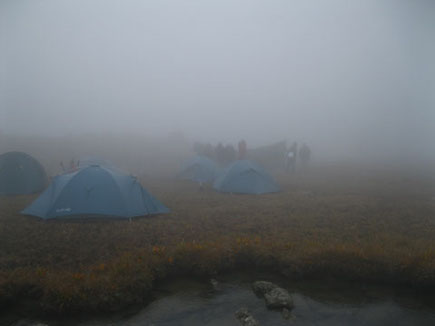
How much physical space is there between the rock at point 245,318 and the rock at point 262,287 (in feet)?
2.90

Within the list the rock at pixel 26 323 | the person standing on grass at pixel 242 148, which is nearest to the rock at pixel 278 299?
the rock at pixel 26 323

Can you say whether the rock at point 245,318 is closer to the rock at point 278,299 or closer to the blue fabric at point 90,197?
the rock at point 278,299

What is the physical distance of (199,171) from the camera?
25.2 metres

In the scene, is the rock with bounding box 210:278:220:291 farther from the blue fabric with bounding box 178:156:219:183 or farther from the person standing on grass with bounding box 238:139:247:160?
the person standing on grass with bounding box 238:139:247:160

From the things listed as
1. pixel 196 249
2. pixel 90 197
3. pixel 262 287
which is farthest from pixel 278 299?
pixel 90 197

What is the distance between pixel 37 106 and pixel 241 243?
119 m

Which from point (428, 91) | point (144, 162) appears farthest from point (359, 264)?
point (428, 91)

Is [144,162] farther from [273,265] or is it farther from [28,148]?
[273,265]

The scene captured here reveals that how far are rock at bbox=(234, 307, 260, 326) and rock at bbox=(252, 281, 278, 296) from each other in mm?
884

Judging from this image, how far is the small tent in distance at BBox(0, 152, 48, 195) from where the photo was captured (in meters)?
17.6

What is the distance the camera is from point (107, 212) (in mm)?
12211

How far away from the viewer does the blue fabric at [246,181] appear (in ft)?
65.4

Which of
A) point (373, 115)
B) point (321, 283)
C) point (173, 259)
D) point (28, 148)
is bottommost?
point (321, 283)

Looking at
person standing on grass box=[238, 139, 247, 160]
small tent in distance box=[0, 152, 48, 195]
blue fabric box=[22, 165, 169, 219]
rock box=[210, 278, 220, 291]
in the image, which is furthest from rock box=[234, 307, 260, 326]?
person standing on grass box=[238, 139, 247, 160]
